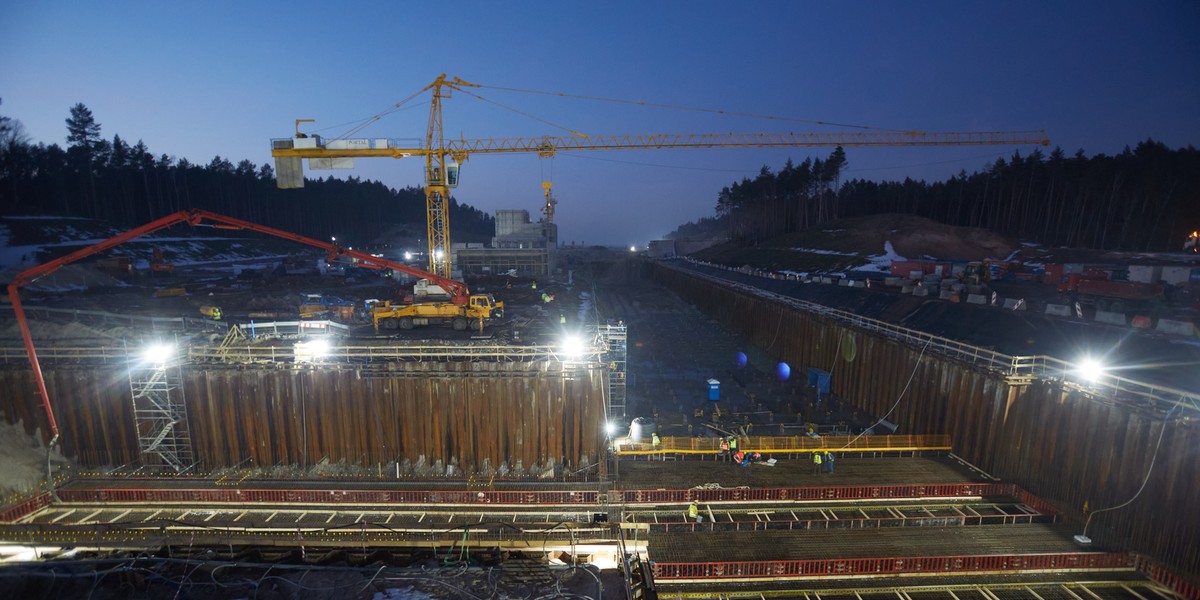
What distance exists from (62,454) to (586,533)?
20708 mm

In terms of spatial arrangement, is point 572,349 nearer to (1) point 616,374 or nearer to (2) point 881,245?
(1) point 616,374

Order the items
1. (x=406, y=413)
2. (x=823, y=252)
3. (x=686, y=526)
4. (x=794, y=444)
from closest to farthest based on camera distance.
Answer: (x=686, y=526), (x=406, y=413), (x=794, y=444), (x=823, y=252)

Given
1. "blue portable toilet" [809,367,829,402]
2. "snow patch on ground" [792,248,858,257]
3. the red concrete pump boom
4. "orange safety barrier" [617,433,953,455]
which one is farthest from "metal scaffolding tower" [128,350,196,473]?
"snow patch on ground" [792,248,858,257]

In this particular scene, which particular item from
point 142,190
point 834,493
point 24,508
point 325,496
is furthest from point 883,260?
point 142,190

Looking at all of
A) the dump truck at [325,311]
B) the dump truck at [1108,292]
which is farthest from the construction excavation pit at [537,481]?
the dump truck at [1108,292]

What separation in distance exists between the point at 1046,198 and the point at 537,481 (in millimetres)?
94787

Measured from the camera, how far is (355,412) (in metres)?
17.8

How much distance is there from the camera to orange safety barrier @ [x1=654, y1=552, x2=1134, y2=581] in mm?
12562

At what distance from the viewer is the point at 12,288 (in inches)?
679

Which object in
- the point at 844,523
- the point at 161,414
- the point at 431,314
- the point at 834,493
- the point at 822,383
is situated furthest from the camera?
the point at 431,314

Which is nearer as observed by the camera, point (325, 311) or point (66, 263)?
point (66, 263)

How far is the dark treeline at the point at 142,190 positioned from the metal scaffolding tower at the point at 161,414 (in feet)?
296

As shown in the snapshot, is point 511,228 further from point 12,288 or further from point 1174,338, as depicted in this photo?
point 1174,338

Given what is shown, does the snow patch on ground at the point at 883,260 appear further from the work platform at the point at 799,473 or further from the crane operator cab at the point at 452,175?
the crane operator cab at the point at 452,175
